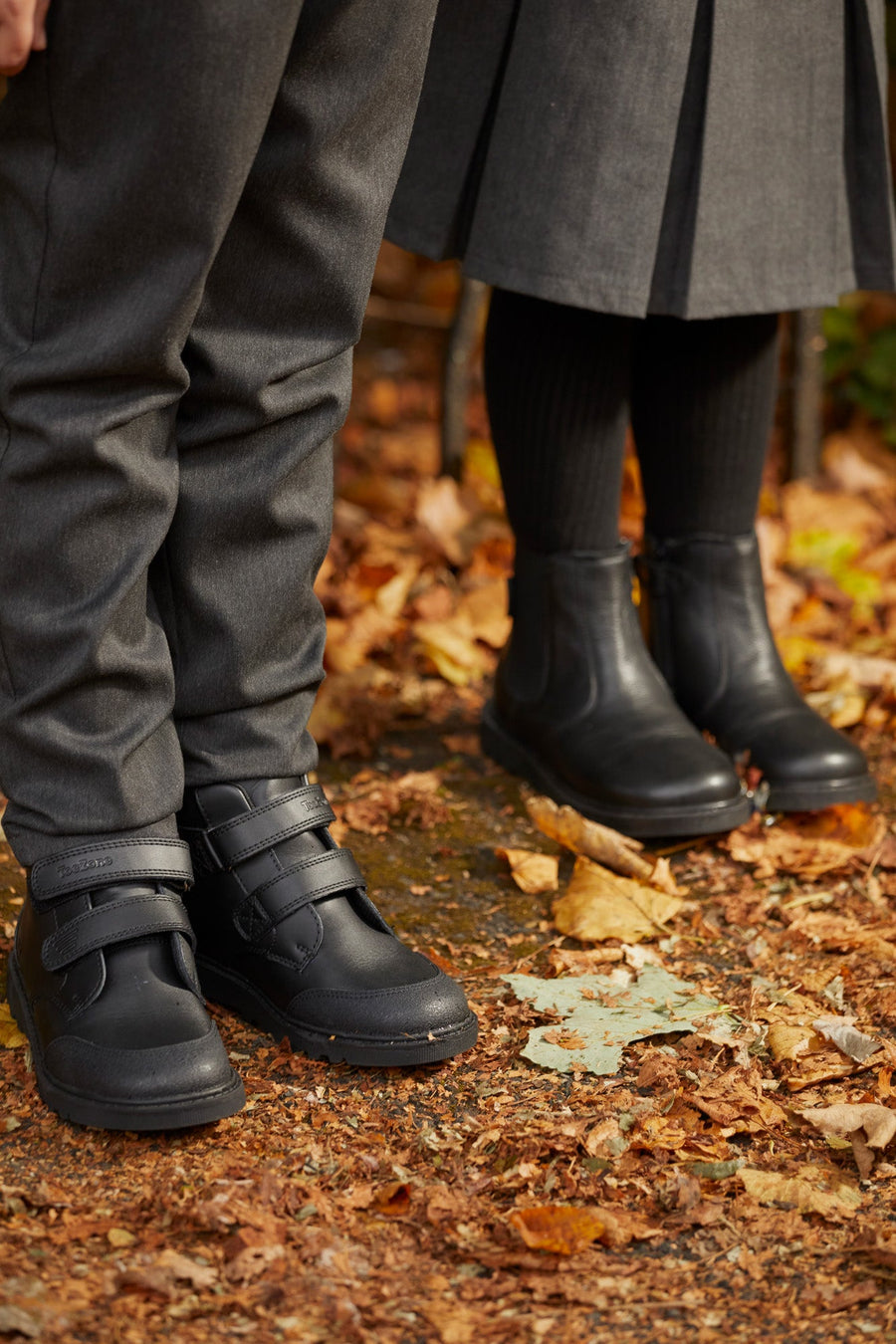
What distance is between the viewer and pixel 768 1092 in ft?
3.65

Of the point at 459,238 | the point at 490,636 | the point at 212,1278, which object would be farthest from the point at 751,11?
the point at 212,1278

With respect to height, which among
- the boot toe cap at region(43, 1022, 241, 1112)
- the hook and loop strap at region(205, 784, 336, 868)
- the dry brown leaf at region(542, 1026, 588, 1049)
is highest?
the hook and loop strap at region(205, 784, 336, 868)

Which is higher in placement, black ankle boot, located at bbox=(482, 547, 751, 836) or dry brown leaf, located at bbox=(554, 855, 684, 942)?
black ankle boot, located at bbox=(482, 547, 751, 836)

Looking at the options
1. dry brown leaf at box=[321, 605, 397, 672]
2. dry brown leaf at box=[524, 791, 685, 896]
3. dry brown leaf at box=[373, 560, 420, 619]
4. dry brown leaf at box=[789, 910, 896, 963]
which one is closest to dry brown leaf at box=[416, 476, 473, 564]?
dry brown leaf at box=[373, 560, 420, 619]

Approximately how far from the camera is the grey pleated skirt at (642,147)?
140 centimetres

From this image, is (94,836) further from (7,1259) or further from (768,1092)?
(768,1092)

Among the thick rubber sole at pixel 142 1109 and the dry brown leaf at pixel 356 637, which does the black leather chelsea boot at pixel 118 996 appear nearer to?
the thick rubber sole at pixel 142 1109

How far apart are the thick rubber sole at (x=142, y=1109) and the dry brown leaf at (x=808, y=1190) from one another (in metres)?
0.38

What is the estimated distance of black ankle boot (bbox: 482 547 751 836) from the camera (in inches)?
61.0

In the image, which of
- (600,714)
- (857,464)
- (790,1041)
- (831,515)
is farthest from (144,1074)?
(857,464)

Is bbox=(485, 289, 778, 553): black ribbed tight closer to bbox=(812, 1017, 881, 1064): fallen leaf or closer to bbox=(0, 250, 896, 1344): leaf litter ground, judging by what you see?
bbox=(0, 250, 896, 1344): leaf litter ground

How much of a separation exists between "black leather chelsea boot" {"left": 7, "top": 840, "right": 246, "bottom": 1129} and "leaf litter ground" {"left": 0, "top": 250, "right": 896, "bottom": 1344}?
0.13ft

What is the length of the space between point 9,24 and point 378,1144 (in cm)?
83

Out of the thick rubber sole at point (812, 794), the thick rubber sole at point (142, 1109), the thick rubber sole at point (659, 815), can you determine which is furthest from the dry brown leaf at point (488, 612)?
the thick rubber sole at point (142, 1109)
